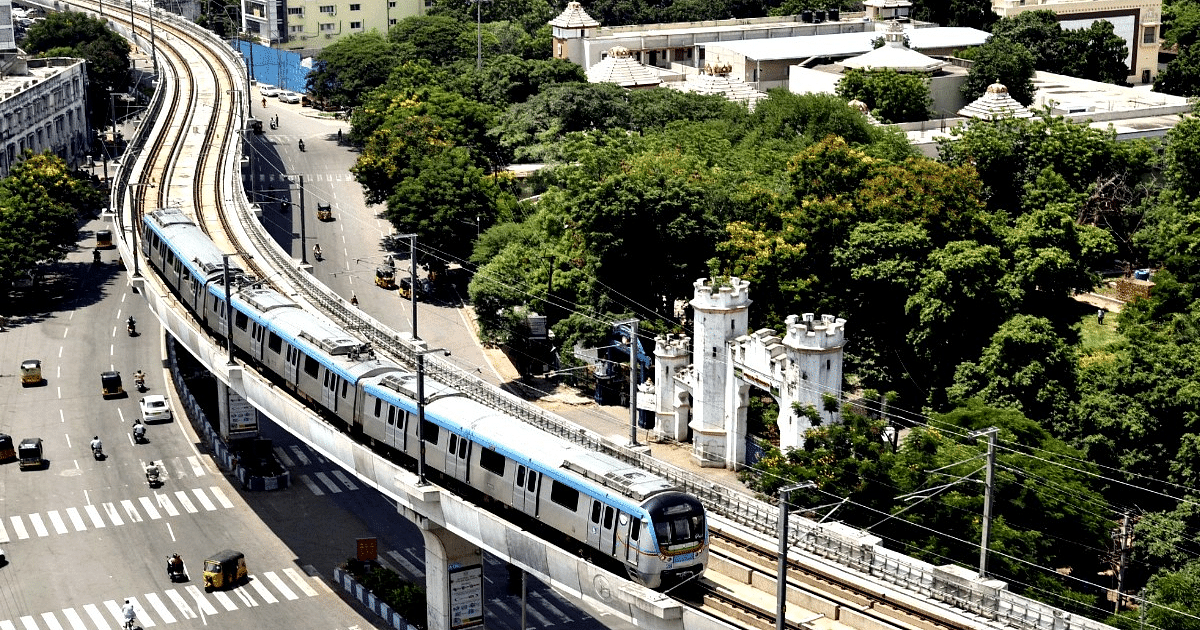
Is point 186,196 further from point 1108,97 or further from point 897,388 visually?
point 1108,97

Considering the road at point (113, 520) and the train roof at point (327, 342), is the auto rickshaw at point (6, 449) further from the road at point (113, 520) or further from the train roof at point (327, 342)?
the train roof at point (327, 342)

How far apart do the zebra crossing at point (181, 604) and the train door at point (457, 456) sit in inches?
661

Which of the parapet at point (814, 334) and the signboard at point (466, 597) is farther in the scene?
the parapet at point (814, 334)

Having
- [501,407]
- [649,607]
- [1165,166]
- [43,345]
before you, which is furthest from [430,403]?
[1165,166]

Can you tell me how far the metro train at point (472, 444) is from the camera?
5431 cm

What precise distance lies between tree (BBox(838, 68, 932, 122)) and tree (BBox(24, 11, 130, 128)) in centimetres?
8789

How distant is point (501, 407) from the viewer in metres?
71.3

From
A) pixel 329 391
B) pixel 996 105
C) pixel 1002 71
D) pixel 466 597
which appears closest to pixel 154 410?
pixel 329 391

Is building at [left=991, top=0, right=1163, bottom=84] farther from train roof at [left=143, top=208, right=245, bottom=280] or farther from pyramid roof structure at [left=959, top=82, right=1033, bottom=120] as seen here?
train roof at [left=143, top=208, right=245, bottom=280]

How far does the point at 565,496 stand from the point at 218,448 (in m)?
42.4

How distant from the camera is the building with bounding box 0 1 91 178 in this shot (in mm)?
147750

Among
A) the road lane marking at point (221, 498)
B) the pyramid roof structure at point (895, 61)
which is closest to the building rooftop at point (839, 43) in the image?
the pyramid roof structure at point (895, 61)

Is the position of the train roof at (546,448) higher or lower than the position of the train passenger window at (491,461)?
higher

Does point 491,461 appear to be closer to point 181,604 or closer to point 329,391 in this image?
point 329,391
